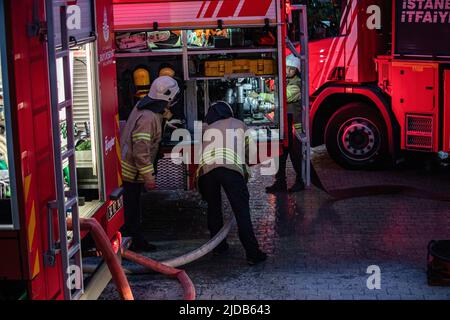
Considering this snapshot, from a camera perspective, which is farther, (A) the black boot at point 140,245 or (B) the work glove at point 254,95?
(B) the work glove at point 254,95

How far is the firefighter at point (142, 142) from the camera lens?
7992mm

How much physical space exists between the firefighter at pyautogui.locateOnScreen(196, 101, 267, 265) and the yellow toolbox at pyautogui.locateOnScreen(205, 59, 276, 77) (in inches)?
65.7

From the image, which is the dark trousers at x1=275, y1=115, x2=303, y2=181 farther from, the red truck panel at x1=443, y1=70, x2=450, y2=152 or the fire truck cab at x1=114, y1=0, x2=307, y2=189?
the red truck panel at x1=443, y1=70, x2=450, y2=152

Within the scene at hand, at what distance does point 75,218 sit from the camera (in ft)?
16.9

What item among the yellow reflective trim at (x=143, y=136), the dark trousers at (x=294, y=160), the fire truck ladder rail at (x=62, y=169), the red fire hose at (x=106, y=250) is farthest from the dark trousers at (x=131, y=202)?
the fire truck ladder rail at (x=62, y=169)

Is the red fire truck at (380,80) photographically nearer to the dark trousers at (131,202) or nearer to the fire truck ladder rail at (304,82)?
the fire truck ladder rail at (304,82)

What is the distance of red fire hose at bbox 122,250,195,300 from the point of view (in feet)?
22.8

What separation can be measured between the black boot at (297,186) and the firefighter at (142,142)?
2922 mm

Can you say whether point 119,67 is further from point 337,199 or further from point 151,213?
point 337,199
